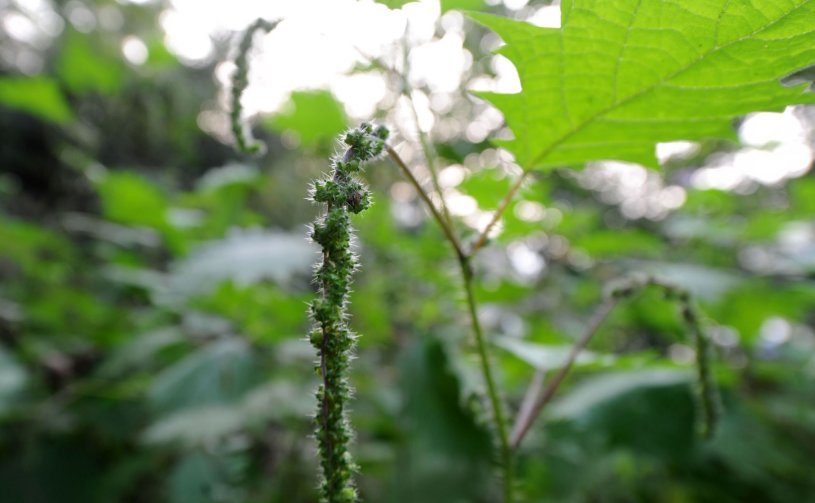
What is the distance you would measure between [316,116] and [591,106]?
6.18ft

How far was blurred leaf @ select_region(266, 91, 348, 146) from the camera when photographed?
259cm

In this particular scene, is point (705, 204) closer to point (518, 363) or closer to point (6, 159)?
point (518, 363)

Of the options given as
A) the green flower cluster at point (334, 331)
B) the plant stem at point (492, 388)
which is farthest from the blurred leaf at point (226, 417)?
the green flower cluster at point (334, 331)

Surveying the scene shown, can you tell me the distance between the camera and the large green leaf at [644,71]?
0.75 meters

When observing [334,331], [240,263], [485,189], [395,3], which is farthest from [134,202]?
[334,331]

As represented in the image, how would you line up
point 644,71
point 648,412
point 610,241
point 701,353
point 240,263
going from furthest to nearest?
point 610,241 → point 240,263 → point 648,412 → point 701,353 → point 644,71

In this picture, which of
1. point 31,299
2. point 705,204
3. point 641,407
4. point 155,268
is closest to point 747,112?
point 641,407

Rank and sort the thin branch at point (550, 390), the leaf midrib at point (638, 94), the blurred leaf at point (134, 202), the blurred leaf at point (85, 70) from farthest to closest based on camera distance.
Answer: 1. the blurred leaf at point (85, 70)
2. the blurred leaf at point (134, 202)
3. the thin branch at point (550, 390)
4. the leaf midrib at point (638, 94)

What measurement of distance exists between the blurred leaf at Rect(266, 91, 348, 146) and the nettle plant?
5.35ft

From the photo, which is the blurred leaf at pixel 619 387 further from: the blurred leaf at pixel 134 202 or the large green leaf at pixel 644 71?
the blurred leaf at pixel 134 202

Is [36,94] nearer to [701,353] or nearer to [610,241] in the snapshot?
[610,241]

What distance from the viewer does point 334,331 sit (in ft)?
1.98

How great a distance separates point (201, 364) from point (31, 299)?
171cm

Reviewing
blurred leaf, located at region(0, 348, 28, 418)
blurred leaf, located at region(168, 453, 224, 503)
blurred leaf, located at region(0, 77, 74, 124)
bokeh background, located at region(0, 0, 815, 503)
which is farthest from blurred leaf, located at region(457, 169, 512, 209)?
blurred leaf, located at region(0, 77, 74, 124)
